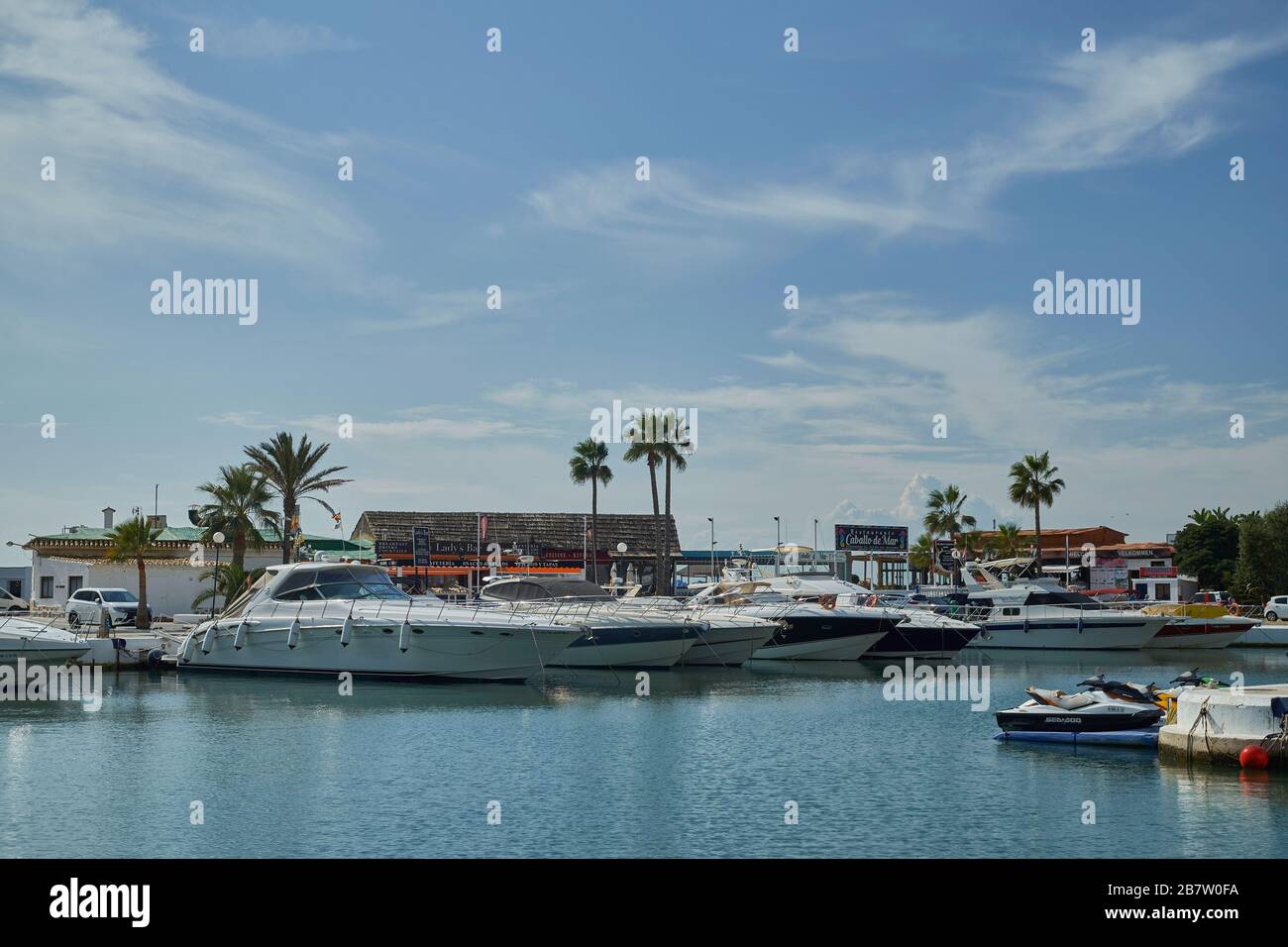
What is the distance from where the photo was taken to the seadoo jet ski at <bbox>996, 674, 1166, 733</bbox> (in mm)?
25438

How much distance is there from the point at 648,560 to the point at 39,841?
6754 centimetres

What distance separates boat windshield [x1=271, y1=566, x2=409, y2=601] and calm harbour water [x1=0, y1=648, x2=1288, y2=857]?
178 inches

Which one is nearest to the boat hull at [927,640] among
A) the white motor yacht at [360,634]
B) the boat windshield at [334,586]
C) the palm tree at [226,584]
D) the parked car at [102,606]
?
the white motor yacht at [360,634]

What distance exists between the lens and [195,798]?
66.5 feet

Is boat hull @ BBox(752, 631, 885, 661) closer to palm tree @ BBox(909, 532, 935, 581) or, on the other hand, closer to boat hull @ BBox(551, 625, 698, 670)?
boat hull @ BBox(551, 625, 698, 670)

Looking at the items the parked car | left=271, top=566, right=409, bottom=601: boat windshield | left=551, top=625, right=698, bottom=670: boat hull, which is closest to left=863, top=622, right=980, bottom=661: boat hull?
left=551, top=625, right=698, bottom=670: boat hull

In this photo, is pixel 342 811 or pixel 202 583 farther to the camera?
pixel 202 583

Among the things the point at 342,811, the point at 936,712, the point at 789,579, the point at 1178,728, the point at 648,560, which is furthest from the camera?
the point at 648,560

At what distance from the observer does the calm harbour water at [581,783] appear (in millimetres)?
17453

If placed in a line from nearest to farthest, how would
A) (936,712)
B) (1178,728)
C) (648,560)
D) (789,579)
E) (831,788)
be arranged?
1. (831,788)
2. (1178,728)
3. (936,712)
4. (789,579)
5. (648,560)

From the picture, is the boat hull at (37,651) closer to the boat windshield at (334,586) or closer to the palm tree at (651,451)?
the boat windshield at (334,586)
